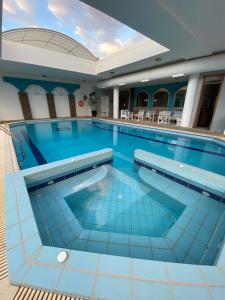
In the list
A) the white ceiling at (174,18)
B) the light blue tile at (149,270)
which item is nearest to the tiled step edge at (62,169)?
the light blue tile at (149,270)

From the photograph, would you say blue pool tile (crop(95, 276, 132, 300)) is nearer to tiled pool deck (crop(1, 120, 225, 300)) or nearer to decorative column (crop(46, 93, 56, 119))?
tiled pool deck (crop(1, 120, 225, 300))

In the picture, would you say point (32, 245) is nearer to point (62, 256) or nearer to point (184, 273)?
point (62, 256)

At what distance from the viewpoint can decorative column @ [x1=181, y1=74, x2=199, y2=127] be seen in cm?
557

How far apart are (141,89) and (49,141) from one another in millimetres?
8586

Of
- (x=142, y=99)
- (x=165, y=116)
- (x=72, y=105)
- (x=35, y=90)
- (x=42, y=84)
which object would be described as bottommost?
(x=165, y=116)

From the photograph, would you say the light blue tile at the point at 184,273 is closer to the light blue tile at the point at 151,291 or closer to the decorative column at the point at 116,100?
the light blue tile at the point at 151,291

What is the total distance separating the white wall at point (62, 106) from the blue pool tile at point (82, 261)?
1090cm

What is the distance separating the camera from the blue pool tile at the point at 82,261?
3.04ft

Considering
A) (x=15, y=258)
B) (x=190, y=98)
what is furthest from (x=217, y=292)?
(x=190, y=98)

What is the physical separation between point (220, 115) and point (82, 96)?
9.41 m

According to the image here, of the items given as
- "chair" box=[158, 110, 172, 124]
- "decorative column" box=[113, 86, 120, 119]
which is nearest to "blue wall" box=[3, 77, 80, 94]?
"decorative column" box=[113, 86, 120, 119]

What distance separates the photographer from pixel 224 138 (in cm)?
470

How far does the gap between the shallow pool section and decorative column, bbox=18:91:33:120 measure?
8.60 meters

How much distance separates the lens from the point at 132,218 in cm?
193
